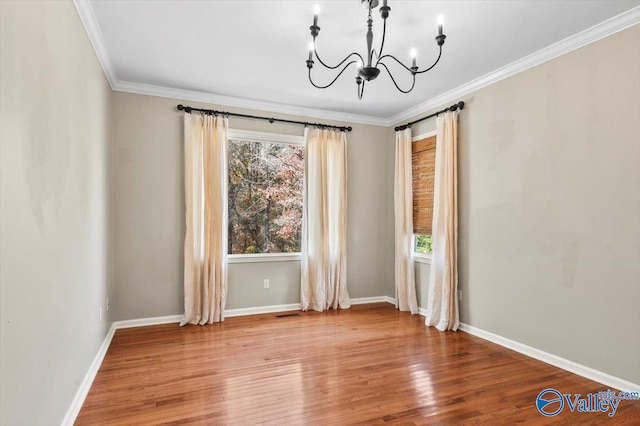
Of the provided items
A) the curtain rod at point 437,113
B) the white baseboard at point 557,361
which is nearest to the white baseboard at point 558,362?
the white baseboard at point 557,361

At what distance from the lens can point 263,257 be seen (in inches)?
184

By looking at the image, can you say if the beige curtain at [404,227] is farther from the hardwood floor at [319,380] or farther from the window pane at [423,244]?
the hardwood floor at [319,380]

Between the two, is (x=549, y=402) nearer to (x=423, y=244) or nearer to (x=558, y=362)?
(x=558, y=362)

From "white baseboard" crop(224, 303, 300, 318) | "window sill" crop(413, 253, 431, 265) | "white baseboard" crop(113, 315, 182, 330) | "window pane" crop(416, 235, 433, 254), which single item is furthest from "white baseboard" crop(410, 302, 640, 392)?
"white baseboard" crop(113, 315, 182, 330)

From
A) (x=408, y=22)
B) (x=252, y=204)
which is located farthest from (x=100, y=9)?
(x=252, y=204)

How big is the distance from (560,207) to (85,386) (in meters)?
4.01

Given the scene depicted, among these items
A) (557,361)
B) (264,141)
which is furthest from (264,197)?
(557,361)

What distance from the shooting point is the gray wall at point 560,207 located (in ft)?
8.61

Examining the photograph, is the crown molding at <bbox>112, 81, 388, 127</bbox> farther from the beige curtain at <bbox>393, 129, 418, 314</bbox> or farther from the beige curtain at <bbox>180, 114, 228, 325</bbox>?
the beige curtain at <bbox>393, 129, 418, 314</bbox>

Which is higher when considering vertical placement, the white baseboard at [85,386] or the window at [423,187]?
the window at [423,187]

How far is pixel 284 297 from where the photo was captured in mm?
4777

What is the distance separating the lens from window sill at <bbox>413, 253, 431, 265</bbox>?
459 cm

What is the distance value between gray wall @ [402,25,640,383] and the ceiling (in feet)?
1.34

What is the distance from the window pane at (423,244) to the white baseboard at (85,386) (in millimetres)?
3761
